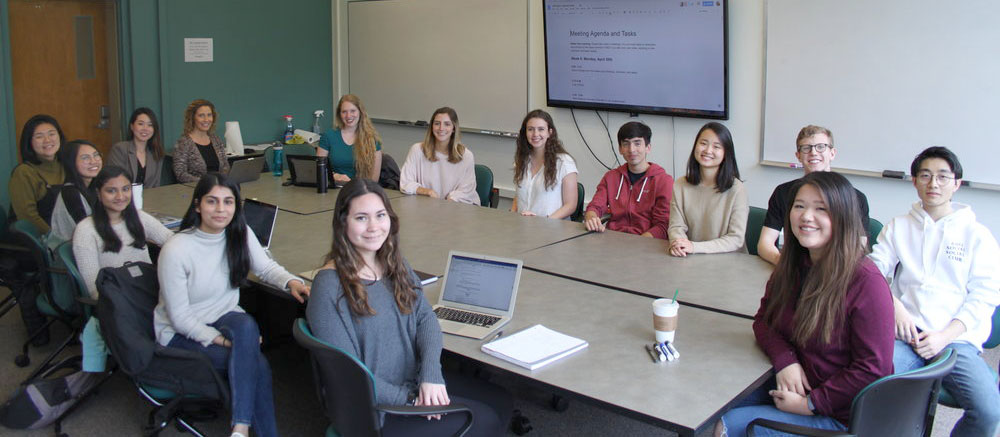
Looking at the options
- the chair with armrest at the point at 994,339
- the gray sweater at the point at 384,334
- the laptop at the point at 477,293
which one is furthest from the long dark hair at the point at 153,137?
the chair with armrest at the point at 994,339

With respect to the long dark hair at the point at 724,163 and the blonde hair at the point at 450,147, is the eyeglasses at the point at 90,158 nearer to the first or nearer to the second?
the blonde hair at the point at 450,147

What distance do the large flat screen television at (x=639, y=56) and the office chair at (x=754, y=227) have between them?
1716 mm

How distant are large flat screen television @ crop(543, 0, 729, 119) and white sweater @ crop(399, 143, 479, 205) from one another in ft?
4.76

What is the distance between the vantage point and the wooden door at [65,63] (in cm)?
595

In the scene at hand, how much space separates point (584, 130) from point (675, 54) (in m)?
1.02

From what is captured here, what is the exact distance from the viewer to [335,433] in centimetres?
229

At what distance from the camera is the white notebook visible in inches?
88.6

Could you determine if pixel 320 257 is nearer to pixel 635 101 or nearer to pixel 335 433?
pixel 335 433

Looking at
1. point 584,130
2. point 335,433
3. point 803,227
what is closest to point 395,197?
point 584,130

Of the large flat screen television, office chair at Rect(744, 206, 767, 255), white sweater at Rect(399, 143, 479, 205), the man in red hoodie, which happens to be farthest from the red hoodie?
the large flat screen television

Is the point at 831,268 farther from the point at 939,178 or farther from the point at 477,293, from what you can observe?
the point at 477,293

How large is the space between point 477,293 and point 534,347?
406 mm

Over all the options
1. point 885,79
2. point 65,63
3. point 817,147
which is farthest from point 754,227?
point 65,63

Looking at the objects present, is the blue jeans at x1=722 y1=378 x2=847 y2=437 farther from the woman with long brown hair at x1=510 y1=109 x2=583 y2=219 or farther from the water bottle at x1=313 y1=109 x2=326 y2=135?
the water bottle at x1=313 y1=109 x2=326 y2=135
